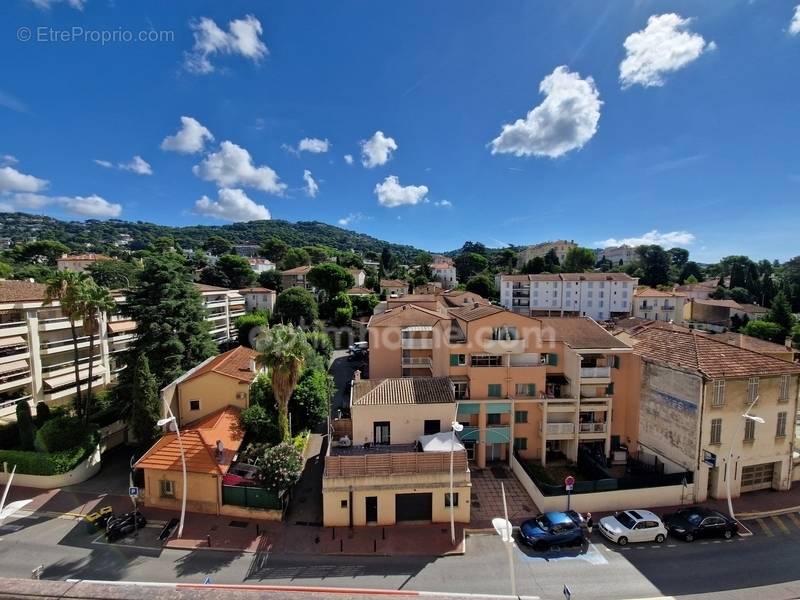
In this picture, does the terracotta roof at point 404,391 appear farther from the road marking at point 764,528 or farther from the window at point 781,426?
the window at point 781,426

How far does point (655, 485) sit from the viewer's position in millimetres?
21812

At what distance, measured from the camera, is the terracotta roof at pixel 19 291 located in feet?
100

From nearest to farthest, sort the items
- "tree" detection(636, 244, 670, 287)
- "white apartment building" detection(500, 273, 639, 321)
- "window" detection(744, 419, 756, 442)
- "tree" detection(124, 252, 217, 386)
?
"window" detection(744, 419, 756, 442)
"tree" detection(124, 252, 217, 386)
"white apartment building" detection(500, 273, 639, 321)
"tree" detection(636, 244, 670, 287)

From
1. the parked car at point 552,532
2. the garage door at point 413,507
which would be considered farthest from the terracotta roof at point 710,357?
the garage door at point 413,507

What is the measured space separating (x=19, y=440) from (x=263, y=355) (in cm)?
2068

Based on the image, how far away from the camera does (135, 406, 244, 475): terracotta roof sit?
68.7ft

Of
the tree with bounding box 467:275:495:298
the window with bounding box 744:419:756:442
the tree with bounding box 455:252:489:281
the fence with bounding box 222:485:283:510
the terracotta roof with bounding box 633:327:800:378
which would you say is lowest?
the fence with bounding box 222:485:283:510

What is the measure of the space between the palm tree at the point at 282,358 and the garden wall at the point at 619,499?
15962 mm

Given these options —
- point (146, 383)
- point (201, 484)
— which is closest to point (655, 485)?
point (201, 484)

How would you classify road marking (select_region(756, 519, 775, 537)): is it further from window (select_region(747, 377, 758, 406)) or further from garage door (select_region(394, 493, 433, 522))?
garage door (select_region(394, 493, 433, 522))

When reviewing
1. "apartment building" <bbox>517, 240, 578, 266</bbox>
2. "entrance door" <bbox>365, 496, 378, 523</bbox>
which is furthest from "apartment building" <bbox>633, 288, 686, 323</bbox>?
"entrance door" <bbox>365, 496, 378, 523</bbox>

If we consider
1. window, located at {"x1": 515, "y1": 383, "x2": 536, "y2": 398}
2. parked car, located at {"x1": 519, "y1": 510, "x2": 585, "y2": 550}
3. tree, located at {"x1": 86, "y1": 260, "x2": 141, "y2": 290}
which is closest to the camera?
parked car, located at {"x1": 519, "y1": 510, "x2": 585, "y2": 550}

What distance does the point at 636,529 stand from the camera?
18.9 m

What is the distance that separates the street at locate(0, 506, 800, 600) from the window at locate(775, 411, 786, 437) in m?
6.63
